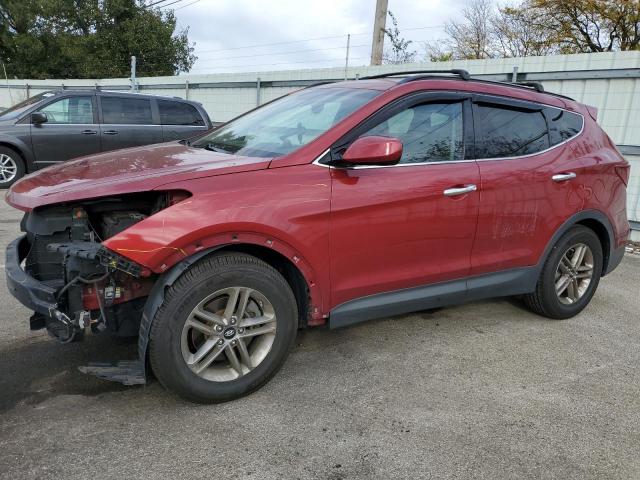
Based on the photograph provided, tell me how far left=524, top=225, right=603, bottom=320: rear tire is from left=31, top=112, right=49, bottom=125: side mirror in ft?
27.1

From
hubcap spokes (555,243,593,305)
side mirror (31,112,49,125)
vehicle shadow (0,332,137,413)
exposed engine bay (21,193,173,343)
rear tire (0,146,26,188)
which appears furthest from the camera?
rear tire (0,146,26,188)

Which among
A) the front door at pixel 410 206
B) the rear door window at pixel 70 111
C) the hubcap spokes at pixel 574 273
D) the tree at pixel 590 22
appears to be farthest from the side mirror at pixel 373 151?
the tree at pixel 590 22

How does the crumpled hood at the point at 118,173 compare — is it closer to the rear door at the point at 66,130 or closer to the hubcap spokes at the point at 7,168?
the rear door at the point at 66,130

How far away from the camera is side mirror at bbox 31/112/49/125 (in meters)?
8.66

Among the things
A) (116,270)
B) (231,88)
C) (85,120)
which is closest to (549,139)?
(116,270)

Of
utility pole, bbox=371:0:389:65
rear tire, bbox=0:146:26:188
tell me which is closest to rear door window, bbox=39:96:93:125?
rear tire, bbox=0:146:26:188

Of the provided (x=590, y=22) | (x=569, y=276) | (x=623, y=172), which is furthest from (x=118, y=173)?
(x=590, y=22)

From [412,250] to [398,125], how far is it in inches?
31.4

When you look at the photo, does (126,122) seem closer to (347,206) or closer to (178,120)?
(178,120)

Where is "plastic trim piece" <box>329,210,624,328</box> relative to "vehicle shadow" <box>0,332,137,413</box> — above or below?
above

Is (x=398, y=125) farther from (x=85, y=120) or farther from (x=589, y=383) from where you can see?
(x=85, y=120)

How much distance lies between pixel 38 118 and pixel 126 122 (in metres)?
1.41

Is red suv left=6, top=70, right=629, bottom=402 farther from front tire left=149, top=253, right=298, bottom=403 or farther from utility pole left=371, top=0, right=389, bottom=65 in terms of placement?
utility pole left=371, top=0, right=389, bottom=65

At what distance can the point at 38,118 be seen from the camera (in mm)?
8664
